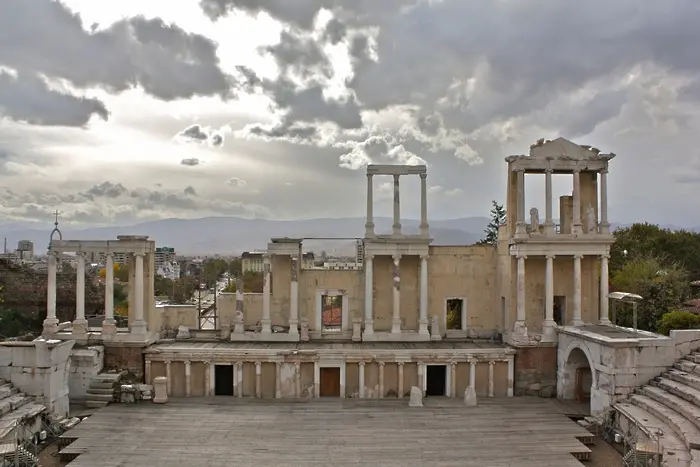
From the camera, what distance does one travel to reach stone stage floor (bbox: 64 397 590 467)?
53.3ft

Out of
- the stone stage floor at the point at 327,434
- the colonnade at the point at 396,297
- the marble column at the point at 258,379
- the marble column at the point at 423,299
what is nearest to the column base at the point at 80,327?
the stone stage floor at the point at 327,434

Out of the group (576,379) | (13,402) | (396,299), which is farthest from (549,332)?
(13,402)

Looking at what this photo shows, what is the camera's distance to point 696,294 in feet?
126

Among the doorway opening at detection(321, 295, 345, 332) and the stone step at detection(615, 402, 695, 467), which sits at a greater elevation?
the doorway opening at detection(321, 295, 345, 332)

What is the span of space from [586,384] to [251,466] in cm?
1446

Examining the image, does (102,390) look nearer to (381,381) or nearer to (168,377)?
(168,377)

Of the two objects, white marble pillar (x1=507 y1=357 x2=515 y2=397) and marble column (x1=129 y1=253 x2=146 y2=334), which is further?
marble column (x1=129 y1=253 x2=146 y2=334)

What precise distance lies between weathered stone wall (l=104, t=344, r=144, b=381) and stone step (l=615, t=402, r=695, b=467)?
18.4m

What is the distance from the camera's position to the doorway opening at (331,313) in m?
27.1

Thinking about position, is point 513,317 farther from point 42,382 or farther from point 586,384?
point 42,382

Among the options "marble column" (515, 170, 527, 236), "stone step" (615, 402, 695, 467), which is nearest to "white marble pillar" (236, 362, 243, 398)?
"marble column" (515, 170, 527, 236)

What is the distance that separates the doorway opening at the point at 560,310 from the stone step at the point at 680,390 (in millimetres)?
6891

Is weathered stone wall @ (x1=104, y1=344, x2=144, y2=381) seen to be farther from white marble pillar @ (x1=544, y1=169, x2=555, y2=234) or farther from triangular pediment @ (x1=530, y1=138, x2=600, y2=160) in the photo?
triangular pediment @ (x1=530, y1=138, x2=600, y2=160)

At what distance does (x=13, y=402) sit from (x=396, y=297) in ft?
50.5
